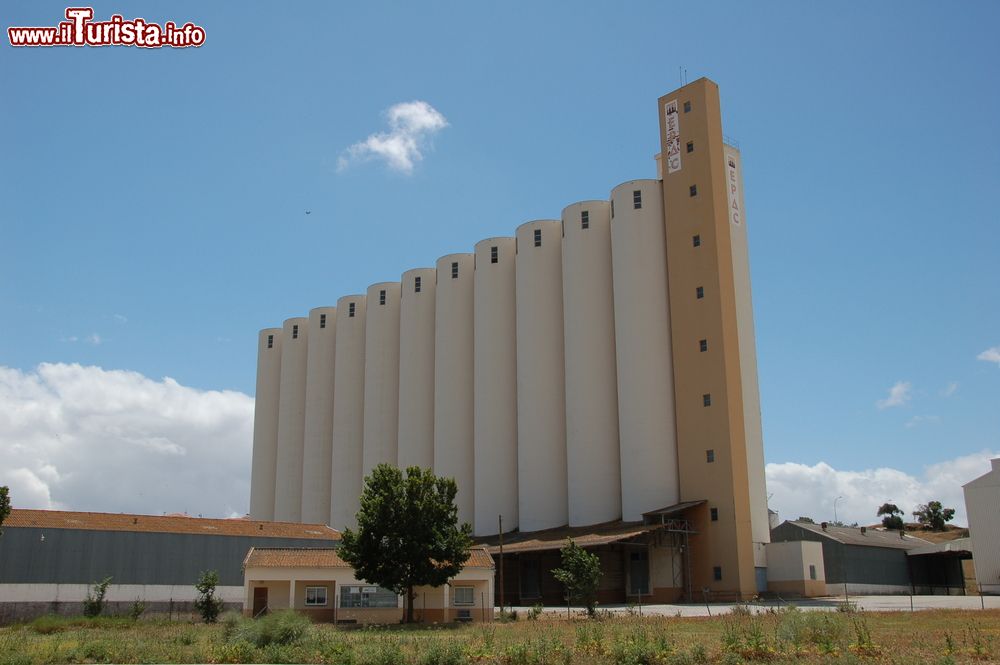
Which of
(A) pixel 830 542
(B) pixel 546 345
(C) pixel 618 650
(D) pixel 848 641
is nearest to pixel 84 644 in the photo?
(C) pixel 618 650

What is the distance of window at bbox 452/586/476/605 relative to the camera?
2103 inches

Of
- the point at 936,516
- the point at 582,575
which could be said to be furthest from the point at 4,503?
the point at 936,516

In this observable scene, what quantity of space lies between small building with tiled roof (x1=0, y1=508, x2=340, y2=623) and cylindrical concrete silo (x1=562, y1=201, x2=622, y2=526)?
19.9 meters

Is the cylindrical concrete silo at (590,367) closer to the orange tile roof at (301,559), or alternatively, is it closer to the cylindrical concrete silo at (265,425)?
the orange tile roof at (301,559)

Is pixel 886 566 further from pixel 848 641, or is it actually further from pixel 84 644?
pixel 84 644

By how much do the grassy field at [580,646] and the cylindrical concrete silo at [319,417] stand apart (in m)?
58.4

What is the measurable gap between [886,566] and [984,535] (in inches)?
328

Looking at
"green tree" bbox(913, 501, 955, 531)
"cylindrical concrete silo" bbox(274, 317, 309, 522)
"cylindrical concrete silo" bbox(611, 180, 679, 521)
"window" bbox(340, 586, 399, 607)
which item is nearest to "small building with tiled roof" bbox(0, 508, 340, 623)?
"window" bbox(340, 586, 399, 607)

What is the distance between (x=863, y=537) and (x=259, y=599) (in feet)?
172

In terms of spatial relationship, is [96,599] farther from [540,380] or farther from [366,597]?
[540,380]

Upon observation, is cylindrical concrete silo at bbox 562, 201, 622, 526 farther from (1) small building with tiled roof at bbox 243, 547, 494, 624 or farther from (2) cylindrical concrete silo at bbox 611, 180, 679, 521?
(1) small building with tiled roof at bbox 243, 547, 494, 624

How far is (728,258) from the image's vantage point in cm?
6906

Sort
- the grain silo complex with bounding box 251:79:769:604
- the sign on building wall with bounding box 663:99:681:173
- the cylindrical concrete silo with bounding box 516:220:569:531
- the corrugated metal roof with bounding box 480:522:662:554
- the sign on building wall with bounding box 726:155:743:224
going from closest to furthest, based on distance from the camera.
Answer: the corrugated metal roof with bounding box 480:522:662:554 → the grain silo complex with bounding box 251:79:769:604 → the sign on building wall with bounding box 726:155:743:224 → the sign on building wall with bounding box 663:99:681:173 → the cylindrical concrete silo with bounding box 516:220:569:531

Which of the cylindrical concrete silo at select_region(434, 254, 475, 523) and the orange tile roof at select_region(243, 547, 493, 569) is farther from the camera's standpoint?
the cylindrical concrete silo at select_region(434, 254, 475, 523)
